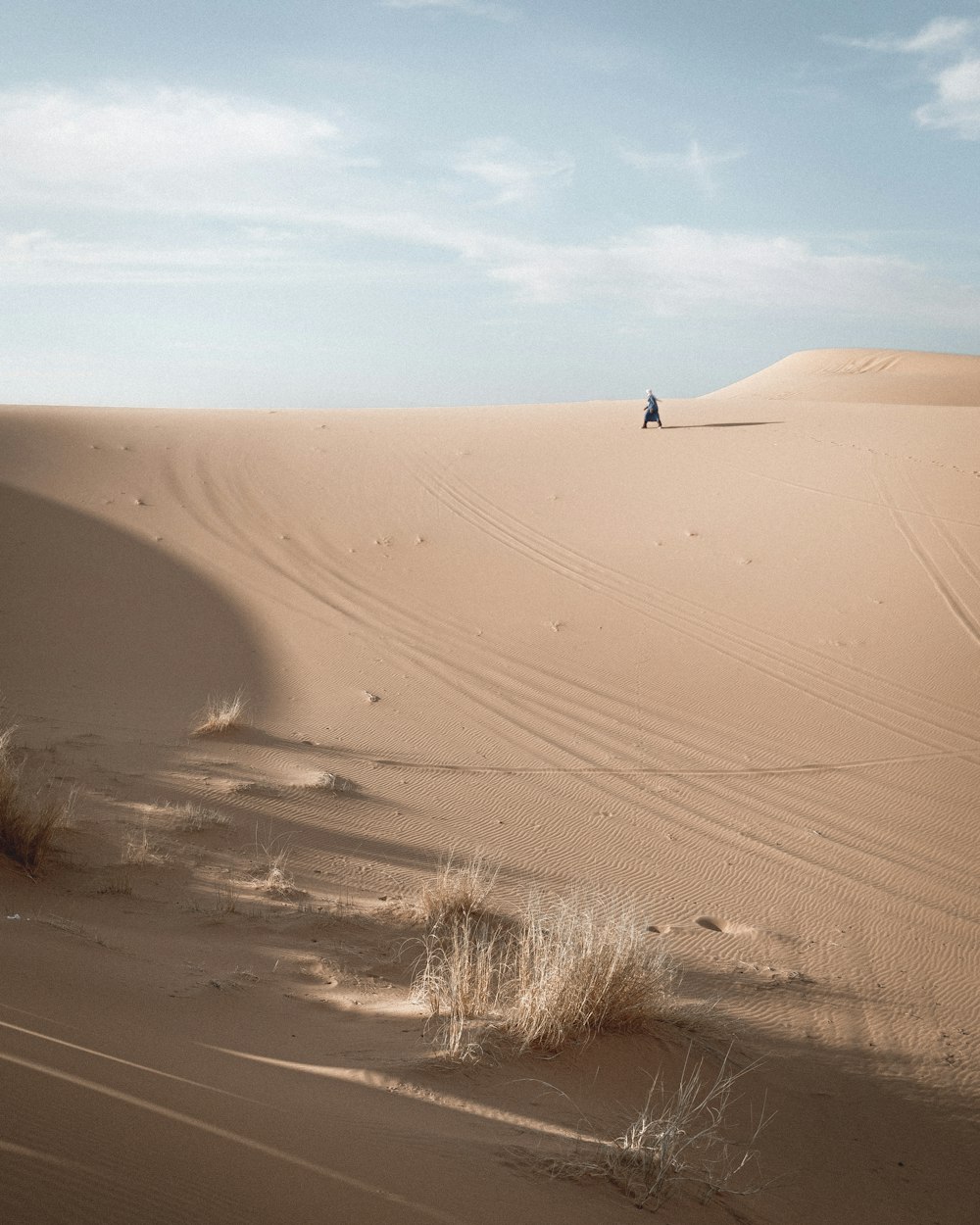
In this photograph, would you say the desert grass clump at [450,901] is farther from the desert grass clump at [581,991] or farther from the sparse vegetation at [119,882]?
the sparse vegetation at [119,882]

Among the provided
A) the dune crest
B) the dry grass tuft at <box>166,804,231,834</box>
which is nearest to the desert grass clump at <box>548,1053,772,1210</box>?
the dry grass tuft at <box>166,804,231,834</box>

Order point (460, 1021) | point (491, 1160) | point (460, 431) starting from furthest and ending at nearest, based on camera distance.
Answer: point (460, 431)
point (460, 1021)
point (491, 1160)

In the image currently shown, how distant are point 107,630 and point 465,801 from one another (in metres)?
5.48

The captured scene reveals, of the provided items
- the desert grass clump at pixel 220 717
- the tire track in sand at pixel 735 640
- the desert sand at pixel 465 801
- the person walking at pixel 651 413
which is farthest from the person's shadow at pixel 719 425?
the desert grass clump at pixel 220 717

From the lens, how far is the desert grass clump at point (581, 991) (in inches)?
139

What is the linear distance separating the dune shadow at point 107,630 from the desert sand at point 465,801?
6 centimetres

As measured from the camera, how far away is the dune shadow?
860 centimetres

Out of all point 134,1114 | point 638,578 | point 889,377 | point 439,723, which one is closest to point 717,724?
point 439,723

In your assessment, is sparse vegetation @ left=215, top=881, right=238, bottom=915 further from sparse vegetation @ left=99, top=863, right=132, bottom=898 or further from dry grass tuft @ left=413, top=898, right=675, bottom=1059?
dry grass tuft @ left=413, top=898, right=675, bottom=1059

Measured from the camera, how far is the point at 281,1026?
3416mm

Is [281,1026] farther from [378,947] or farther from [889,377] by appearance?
[889,377]

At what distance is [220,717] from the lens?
7.79m

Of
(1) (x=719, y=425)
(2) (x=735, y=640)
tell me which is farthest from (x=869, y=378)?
(2) (x=735, y=640)

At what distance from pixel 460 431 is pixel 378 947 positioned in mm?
18463
